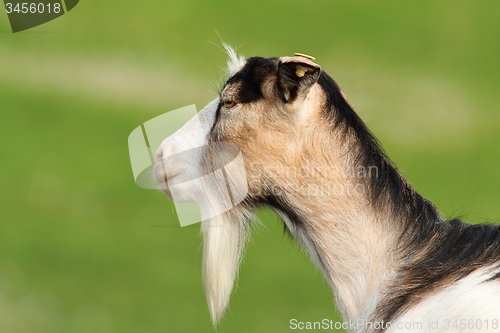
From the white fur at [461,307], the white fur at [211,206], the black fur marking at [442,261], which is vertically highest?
the white fur at [211,206]

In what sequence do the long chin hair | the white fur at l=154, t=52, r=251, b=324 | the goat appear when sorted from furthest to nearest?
the long chin hair → the white fur at l=154, t=52, r=251, b=324 → the goat

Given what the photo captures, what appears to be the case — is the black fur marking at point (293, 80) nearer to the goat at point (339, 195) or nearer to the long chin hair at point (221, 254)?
the goat at point (339, 195)

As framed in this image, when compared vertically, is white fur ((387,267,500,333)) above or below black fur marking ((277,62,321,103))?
below

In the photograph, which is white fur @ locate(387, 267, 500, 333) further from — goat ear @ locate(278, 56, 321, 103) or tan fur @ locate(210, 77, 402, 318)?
goat ear @ locate(278, 56, 321, 103)

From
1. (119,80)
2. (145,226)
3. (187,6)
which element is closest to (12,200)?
(145,226)

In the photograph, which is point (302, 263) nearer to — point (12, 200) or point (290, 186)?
point (12, 200)

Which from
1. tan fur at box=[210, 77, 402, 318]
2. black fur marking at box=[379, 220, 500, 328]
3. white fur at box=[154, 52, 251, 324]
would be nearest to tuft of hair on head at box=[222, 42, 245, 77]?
white fur at box=[154, 52, 251, 324]

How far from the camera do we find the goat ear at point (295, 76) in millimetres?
3125

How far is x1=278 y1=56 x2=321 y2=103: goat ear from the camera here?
312cm

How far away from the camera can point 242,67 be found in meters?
3.63

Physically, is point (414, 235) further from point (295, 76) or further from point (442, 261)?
point (295, 76)

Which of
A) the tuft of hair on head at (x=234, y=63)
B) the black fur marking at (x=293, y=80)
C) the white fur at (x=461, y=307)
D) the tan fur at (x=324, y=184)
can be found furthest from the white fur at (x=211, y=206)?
the white fur at (x=461, y=307)

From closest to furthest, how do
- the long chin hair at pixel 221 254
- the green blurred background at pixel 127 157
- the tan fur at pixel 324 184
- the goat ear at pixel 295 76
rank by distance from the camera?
1. the goat ear at pixel 295 76
2. the tan fur at pixel 324 184
3. the long chin hair at pixel 221 254
4. the green blurred background at pixel 127 157

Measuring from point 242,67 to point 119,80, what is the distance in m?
11.3
